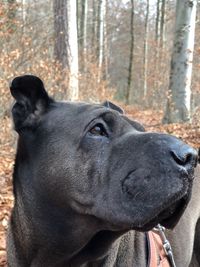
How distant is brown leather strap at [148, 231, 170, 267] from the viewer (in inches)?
131

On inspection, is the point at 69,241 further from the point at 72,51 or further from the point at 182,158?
the point at 72,51

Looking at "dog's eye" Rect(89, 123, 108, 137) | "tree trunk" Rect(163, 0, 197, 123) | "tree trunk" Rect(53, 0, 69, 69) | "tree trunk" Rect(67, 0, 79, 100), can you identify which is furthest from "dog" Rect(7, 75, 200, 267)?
"tree trunk" Rect(163, 0, 197, 123)

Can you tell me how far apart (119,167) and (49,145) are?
56cm

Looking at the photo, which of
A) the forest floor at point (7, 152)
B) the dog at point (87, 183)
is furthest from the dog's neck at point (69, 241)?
the forest floor at point (7, 152)

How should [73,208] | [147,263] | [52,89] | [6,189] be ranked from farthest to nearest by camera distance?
[52,89]
[6,189]
[147,263]
[73,208]

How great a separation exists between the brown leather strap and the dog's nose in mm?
999

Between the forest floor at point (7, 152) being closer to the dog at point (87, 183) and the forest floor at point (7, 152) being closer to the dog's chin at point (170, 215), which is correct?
the dog at point (87, 183)

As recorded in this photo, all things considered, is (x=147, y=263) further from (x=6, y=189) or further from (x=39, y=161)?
(x=6, y=189)

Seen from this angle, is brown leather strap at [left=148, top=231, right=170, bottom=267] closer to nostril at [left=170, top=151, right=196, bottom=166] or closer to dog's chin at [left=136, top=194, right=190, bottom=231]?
dog's chin at [left=136, top=194, right=190, bottom=231]

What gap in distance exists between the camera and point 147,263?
10.9ft

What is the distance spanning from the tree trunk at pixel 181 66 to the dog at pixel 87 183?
387 inches

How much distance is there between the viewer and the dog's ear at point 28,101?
3.19m

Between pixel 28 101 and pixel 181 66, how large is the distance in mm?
10103

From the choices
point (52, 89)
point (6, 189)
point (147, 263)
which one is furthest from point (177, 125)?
point (147, 263)
